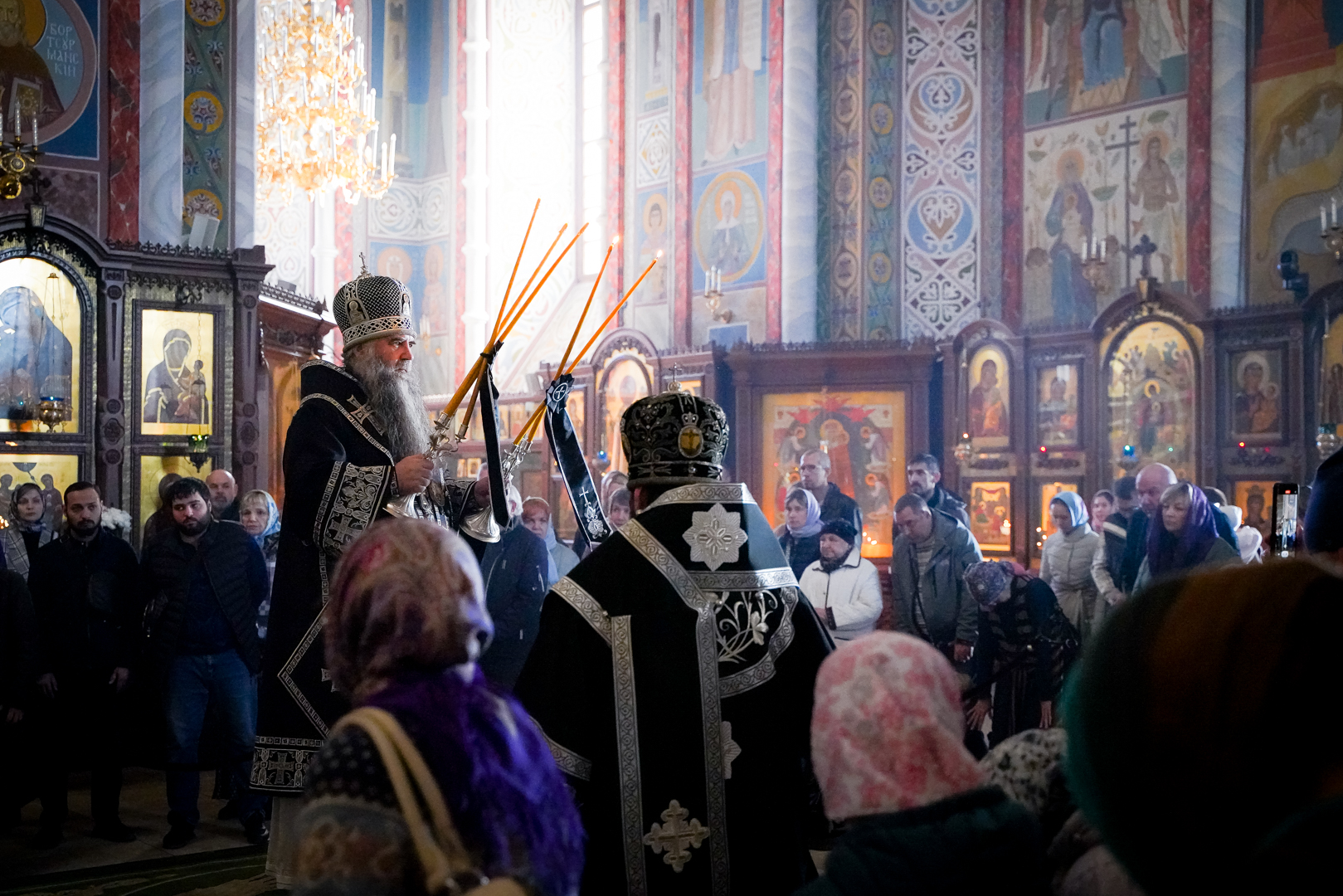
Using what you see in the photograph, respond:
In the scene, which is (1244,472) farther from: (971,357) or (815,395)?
(815,395)

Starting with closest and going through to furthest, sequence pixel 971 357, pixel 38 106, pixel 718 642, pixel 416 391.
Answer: pixel 718 642 < pixel 416 391 < pixel 38 106 < pixel 971 357

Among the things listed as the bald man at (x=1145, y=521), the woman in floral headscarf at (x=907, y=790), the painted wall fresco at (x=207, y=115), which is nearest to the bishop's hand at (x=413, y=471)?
the woman in floral headscarf at (x=907, y=790)

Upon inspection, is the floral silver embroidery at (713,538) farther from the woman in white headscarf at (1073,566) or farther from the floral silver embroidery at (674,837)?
the woman in white headscarf at (1073,566)

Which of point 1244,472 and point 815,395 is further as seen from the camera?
point 815,395

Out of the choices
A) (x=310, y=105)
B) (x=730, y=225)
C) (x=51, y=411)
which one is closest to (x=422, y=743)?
(x=51, y=411)

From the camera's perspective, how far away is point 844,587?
21.6 feet

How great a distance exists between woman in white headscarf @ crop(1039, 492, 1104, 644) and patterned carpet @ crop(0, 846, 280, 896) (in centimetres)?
506

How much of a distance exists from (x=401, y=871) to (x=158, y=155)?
32.1 feet

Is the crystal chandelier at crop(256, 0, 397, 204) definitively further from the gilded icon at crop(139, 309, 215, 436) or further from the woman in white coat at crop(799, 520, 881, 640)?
the woman in white coat at crop(799, 520, 881, 640)

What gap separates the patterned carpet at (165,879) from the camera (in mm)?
5125

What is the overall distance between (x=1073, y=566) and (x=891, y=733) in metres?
6.68

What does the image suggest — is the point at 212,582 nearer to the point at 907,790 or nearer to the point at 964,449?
the point at 907,790

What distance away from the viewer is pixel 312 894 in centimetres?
160

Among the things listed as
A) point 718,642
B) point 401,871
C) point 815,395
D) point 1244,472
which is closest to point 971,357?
point 815,395
